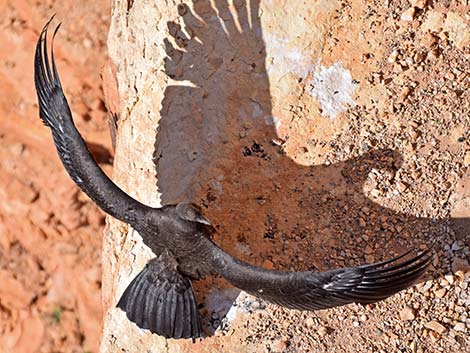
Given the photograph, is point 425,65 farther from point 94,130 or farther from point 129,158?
point 94,130

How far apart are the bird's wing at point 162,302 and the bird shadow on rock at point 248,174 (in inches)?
7.8

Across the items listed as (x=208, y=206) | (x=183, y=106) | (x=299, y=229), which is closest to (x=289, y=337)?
(x=299, y=229)

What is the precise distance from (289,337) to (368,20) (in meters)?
2.67

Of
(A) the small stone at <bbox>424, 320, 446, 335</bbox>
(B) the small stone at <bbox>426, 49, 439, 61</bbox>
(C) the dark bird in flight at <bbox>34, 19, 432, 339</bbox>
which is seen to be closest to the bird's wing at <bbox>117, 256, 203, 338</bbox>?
(C) the dark bird in flight at <bbox>34, 19, 432, 339</bbox>

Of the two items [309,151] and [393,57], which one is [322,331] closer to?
[309,151]

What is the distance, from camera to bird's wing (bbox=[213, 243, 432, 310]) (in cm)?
560

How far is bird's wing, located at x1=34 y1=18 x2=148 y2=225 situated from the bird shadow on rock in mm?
632

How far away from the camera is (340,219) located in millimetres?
6758

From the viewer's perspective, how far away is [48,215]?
10.0 m

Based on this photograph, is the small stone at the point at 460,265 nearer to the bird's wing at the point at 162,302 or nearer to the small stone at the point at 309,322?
the small stone at the point at 309,322

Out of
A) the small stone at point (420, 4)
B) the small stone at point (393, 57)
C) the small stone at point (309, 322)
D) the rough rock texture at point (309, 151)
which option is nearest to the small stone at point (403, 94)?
the rough rock texture at point (309, 151)

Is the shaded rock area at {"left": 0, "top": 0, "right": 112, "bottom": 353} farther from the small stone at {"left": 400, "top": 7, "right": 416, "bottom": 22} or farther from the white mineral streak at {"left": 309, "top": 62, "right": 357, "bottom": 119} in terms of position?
the small stone at {"left": 400, "top": 7, "right": 416, "bottom": 22}

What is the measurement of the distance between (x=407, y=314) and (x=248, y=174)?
5.72 feet

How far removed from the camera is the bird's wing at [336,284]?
5.60m
